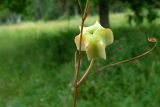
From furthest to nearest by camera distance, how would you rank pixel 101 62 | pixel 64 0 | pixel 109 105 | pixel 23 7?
pixel 64 0, pixel 23 7, pixel 101 62, pixel 109 105

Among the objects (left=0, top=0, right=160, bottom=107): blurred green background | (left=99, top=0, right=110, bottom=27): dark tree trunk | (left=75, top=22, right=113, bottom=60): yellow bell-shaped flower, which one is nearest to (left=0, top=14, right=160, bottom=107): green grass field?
(left=0, top=0, right=160, bottom=107): blurred green background

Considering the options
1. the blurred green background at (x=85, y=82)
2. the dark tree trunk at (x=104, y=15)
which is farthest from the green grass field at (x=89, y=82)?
the dark tree trunk at (x=104, y=15)

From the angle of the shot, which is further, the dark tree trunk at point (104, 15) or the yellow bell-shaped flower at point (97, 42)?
the dark tree trunk at point (104, 15)

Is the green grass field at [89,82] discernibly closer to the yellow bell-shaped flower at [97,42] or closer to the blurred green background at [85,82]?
the blurred green background at [85,82]

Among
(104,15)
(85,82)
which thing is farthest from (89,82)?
(104,15)

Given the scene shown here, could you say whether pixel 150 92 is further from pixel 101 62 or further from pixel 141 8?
pixel 141 8

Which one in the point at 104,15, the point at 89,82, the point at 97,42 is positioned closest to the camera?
the point at 97,42

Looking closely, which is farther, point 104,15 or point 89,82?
point 104,15

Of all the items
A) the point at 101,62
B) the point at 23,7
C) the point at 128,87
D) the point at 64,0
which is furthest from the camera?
the point at 64,0

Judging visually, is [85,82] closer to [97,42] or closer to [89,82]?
[89,82]

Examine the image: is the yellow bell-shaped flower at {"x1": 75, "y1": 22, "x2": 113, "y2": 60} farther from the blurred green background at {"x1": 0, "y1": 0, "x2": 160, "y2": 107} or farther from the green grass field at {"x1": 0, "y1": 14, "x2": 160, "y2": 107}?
the green grass field at {"x1": 0, "y1": 14, "x2": 160, "y2": 107}

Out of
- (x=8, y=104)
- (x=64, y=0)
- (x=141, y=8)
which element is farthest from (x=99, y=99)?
(x=64, y=0)
